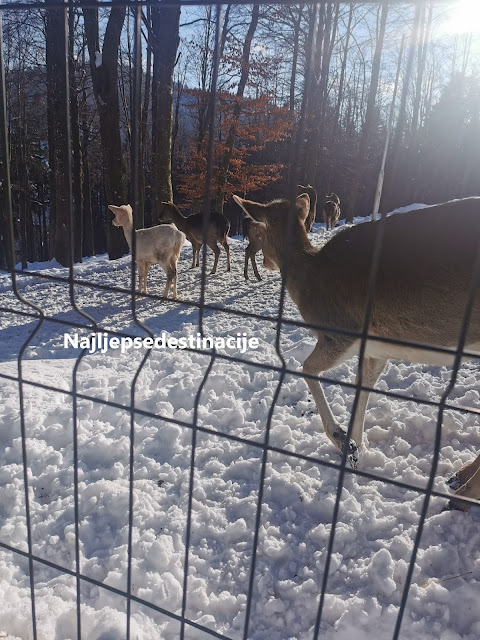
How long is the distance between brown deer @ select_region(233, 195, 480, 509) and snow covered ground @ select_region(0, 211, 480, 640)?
461mm

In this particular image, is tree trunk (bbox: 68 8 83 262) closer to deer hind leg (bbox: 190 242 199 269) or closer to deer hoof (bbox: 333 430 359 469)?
deer hind leg (bbox: 190 242 199 269)

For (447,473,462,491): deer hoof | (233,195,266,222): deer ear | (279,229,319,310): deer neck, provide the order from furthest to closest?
(233,195,266,222): deer ear → (279,229,319,310): deer neck → (447,473,462,491): deer hoof

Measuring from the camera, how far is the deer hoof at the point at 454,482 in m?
3.54

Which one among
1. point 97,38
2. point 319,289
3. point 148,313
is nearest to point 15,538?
point 319,289

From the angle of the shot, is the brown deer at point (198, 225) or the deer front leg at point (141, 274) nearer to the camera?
the deer front leg at point (141, 274)

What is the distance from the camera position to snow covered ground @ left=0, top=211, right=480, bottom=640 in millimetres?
2609

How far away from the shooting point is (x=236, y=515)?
340cm

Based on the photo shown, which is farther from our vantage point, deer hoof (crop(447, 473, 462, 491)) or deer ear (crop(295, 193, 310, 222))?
deer ear (crop(295, 193, 310, 222))

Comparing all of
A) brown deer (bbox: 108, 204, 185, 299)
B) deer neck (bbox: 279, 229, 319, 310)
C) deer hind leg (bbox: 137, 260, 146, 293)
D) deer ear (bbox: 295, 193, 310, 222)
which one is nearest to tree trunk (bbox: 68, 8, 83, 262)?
deer hind leg (bbox: 137, 260, 146, 293)

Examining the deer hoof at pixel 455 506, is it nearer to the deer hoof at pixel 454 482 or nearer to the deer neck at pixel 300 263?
the deer hoof at pixel 454 482

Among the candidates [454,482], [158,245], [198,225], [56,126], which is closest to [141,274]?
[158,245]

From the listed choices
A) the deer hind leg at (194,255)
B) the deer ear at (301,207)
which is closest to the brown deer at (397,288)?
the deer ear at (301,207)

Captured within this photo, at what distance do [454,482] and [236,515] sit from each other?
65.9 inches

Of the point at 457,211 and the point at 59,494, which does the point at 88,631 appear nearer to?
the point at 59,494
